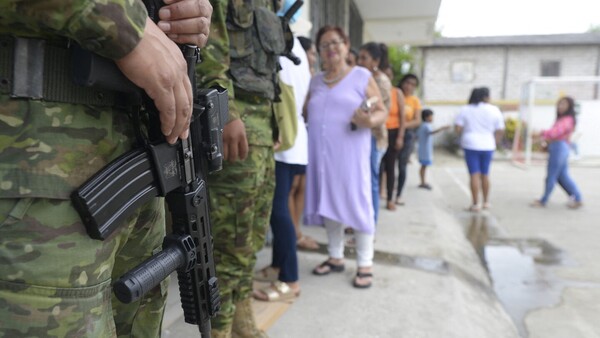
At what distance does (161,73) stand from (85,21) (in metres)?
0.15

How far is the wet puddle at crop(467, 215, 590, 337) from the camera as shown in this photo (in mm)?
3201

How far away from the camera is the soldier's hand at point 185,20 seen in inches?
38.8

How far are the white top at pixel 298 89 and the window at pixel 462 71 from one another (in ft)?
60.2

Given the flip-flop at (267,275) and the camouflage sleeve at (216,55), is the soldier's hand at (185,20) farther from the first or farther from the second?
the flip-flop at (267,275)

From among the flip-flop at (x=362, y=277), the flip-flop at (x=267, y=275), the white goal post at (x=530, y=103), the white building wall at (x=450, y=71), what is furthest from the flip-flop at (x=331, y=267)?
the white building wall at (x=450, y=71)

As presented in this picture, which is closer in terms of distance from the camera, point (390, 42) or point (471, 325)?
point (471, 325)

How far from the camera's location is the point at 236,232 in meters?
1.77

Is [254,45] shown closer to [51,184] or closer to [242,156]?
[242,156]

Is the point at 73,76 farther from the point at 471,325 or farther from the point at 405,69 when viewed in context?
the point at 405,69

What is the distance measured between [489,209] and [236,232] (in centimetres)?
525

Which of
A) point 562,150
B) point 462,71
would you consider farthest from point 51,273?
point 462,71

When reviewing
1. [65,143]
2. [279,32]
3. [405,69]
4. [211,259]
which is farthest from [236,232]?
[405,69]

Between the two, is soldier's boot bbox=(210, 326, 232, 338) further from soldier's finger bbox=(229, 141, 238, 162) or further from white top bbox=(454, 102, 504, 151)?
white top bbox=(454, 102, 504, 151)

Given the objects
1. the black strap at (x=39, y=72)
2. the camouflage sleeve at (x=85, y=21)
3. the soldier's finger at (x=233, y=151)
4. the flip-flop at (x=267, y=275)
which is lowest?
the flip-flop at (x=267, y=275)
